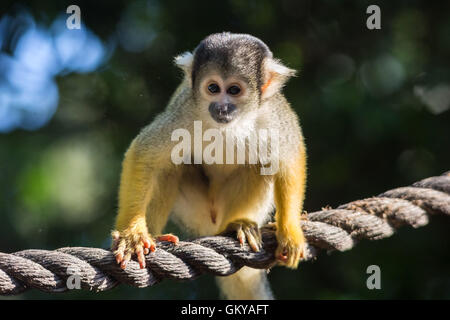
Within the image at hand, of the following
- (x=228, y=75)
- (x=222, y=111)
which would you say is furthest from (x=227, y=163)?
(x=228, y=75)

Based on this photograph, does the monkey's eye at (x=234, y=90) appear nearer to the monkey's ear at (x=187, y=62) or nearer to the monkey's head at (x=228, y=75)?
the monkey's head at (x=228, y=75)

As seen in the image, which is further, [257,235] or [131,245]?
[257,235]

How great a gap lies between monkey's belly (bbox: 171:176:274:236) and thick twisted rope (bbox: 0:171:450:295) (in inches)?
20.2

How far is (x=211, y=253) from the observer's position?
2607mm

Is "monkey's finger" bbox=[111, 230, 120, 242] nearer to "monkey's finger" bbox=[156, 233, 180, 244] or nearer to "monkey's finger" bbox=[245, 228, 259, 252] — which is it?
"monkey's finger" bbox=[156, 233, 180, 244]

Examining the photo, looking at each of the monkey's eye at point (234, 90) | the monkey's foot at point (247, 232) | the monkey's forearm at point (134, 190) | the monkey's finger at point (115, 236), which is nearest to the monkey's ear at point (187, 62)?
the monkey's eye at point (234, 90)

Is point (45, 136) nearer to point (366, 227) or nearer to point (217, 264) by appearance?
point (217, 264)

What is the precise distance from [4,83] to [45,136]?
946 millimetres

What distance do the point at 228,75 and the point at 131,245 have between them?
118cm

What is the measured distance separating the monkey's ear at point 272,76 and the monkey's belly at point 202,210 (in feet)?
2.11

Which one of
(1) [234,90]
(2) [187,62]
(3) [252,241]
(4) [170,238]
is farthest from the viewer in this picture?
(2) [187,62]

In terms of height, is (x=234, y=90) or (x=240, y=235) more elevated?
(x=234, y=90)

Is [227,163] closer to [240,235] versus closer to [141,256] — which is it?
[240,235]

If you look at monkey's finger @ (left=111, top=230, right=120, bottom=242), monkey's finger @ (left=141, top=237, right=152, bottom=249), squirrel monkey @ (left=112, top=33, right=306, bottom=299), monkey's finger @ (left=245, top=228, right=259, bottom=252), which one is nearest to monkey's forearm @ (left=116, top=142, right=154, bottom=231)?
squirrel monkey @ (left=112, top=33, right=306, bottom=299)
